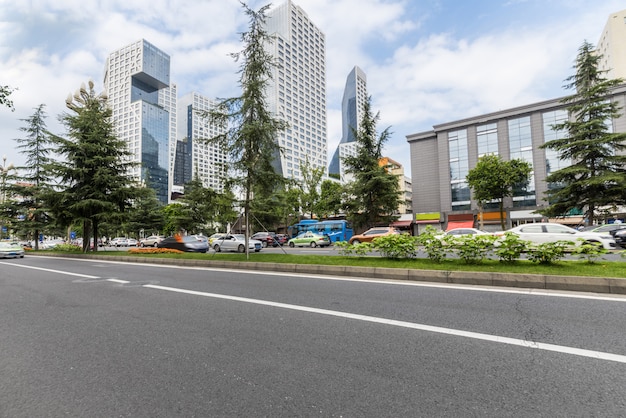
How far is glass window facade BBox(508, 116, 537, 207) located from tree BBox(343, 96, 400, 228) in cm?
2413

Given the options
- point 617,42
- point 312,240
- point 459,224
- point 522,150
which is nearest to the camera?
point 312,240

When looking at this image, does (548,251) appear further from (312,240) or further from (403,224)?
(403,224)

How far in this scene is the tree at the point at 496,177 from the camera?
4169cm

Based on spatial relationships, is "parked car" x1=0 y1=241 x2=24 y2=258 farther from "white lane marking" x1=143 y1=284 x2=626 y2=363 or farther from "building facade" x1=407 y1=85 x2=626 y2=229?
"building facade" x1=407 y1=85 x2=626 y2=229

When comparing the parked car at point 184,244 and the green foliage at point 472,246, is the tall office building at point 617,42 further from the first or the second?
the parked car at point 184,244

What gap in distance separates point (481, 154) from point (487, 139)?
2.52 metres

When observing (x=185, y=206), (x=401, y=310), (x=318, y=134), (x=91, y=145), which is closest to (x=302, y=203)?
(x=185, y=206)

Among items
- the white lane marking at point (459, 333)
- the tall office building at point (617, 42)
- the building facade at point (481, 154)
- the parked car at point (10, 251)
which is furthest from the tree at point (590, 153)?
the tall office building at point (617, 42)

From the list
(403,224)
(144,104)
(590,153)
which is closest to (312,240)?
(590,153)

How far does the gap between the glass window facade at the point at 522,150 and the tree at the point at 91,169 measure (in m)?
48.6

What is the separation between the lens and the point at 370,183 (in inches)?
1262

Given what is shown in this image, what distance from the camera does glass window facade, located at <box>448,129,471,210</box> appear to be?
50344 millimetres

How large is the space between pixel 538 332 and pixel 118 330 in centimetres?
553

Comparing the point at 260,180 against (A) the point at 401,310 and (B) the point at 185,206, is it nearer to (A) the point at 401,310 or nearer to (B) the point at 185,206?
(A) the point at 401,310
